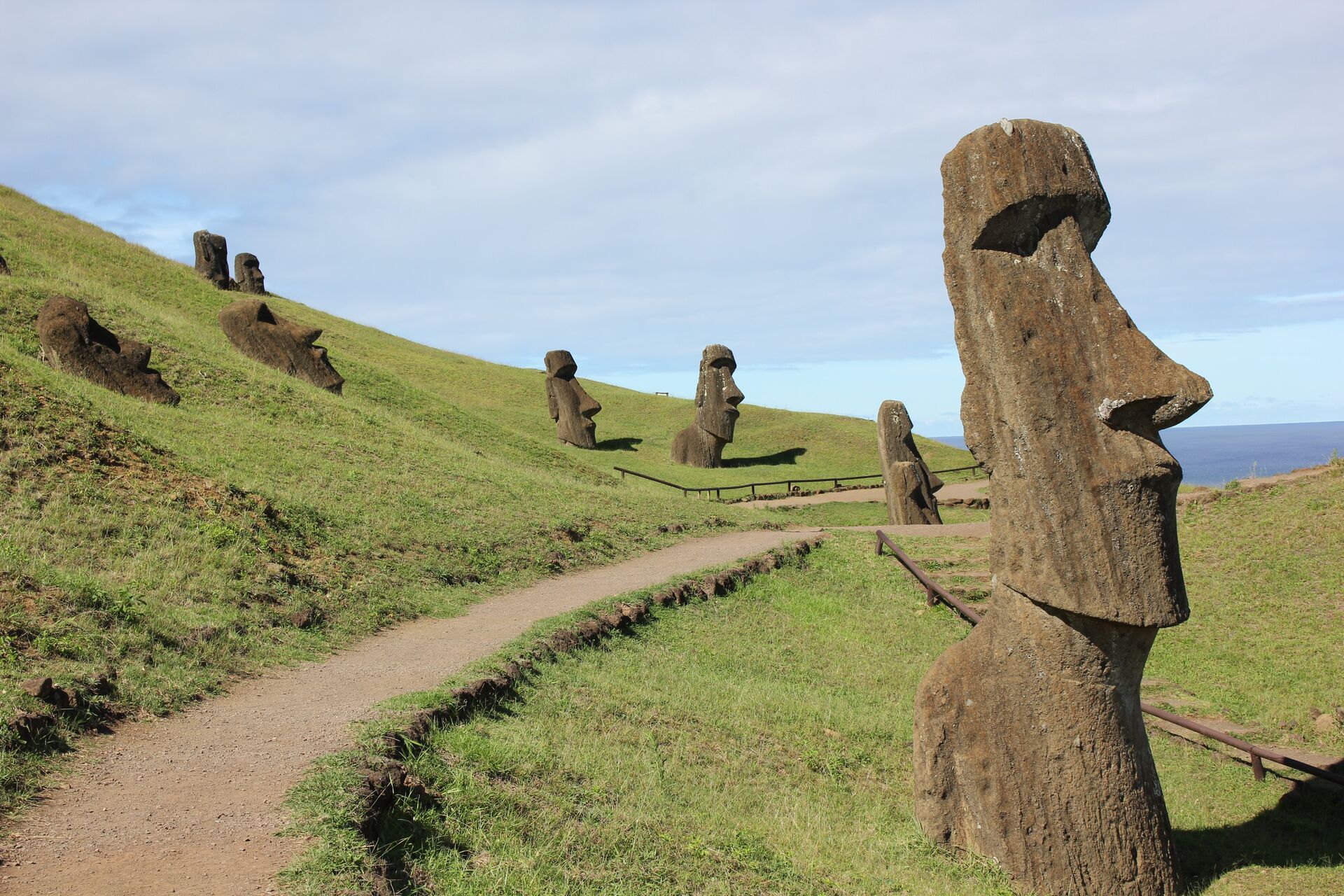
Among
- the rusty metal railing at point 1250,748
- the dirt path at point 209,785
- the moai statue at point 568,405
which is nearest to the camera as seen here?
the dirt path at point 209,785

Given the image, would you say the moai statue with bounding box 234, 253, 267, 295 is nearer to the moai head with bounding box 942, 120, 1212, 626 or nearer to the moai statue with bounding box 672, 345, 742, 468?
the moai statue with bounding box 672, 345, 742, 468

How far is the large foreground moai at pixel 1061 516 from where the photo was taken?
598 centimetres

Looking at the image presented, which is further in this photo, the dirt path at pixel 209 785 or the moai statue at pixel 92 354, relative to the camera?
the moai statue at pixel 92 354

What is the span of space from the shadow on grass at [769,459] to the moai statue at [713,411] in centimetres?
154

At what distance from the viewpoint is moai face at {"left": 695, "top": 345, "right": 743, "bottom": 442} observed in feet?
118

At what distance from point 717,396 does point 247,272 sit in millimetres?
25115

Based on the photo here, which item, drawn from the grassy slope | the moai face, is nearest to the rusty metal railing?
the grassy slope

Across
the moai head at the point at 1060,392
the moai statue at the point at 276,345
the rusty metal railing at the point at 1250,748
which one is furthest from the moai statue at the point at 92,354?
the moai head at the point at 1060,392

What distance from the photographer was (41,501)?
34.1 feet

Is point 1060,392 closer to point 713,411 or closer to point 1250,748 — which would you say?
point 1250,748

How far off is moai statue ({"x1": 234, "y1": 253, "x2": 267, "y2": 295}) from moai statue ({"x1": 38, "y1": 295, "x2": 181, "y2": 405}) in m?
29.8

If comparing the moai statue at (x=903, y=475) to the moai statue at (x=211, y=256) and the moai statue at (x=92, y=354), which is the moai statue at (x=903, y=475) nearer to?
the moai statue at (x=92, y=354)

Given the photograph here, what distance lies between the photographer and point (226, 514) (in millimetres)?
11789

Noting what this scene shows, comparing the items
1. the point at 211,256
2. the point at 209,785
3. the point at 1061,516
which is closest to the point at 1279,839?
the point at 1061,516
